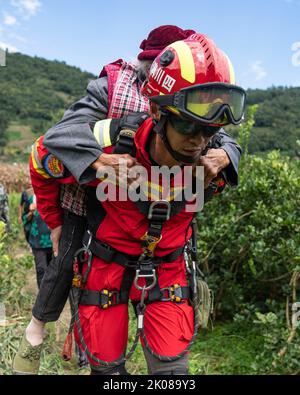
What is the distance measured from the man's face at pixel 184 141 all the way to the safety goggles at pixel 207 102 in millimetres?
107

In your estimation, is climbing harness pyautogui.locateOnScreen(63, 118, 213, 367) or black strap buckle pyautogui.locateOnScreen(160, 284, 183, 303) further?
black strap buckle pyautogui.locateOnScreen(160, 284, 183, 303)

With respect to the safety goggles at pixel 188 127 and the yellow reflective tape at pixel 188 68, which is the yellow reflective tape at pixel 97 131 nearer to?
the safety goggles at pixel 188 127

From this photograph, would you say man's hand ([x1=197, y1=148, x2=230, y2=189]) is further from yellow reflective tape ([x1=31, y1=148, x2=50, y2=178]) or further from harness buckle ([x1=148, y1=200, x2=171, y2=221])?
yellow reflective tape ([x1=31, y1=148, x2=50, y2=178])

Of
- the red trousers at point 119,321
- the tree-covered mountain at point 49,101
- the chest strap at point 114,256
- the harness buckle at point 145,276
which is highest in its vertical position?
the tree-covered mountain at point 49,101

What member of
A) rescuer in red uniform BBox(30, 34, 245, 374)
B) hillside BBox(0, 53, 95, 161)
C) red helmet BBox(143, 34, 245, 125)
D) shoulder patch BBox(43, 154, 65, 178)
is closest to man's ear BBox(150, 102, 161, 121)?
rescuer in red uniform BBox(30, 34, 245, 374)

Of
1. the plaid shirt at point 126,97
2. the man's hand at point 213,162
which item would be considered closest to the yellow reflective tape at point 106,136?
the plaid shirt at point 126,97

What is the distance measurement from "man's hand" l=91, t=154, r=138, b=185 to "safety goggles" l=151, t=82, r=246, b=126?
0.29 meters

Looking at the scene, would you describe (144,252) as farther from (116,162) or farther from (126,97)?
(126,97)

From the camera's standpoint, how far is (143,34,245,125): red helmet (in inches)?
72.7

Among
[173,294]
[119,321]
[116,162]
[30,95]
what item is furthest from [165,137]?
[30,95]

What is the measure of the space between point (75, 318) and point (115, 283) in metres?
0.28

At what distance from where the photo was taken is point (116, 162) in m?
2.10

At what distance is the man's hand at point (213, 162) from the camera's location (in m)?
2.21

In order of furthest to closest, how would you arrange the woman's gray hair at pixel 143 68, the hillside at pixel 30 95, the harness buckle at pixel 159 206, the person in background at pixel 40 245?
1. the hillside at pixel 30 95
2. the person in background at pixel 40 245
3. the woman's gray hair at pixel 143 68
4. the harness buckle at pixel 159 206
